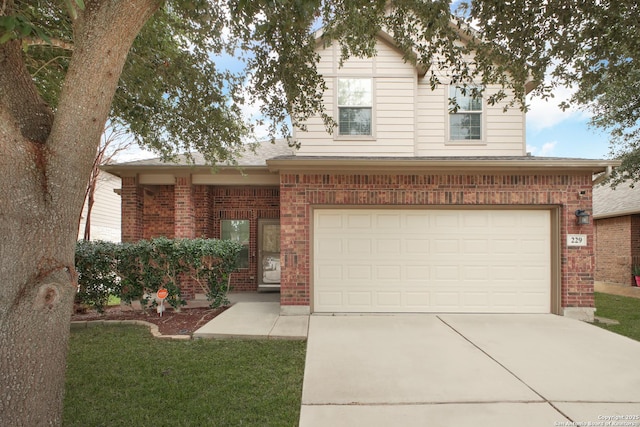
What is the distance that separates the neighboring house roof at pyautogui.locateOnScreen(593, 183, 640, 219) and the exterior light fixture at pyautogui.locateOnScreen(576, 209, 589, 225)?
635cm

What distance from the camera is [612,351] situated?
14.6ft

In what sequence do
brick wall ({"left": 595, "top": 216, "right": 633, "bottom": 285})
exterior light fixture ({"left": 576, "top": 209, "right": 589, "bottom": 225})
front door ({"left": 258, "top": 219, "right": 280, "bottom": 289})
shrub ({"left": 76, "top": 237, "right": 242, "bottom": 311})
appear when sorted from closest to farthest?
exterior light fixture ({"left": 576, "top": 209, "right": 589, "bottom": 225}) → shrub ({"left": 76, "top": 237, "right": 242, "bottom": 311}) → front door ({"left": 258, "top": 219, "right": 280, "bottom": 289}) → brick wall ({"left": 595, "top": 216, "right": 633, "bottom": 285})

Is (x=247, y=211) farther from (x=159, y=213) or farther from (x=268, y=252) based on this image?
(x=159, y=213)

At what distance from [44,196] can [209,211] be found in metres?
6.75

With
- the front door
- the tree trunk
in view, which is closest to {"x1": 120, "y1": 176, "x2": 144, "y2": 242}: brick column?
the front door

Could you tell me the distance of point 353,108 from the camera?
7.38 meters

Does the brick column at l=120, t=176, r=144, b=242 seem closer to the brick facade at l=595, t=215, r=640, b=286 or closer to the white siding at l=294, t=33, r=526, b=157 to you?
the white siding at l=294, t=33, r=526, b=157

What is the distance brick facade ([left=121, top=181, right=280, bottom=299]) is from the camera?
839 centimetres

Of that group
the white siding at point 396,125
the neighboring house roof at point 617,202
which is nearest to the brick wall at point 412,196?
the white siding at point 396,125

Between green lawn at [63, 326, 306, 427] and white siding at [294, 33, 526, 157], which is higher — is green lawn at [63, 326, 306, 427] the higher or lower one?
the lower one

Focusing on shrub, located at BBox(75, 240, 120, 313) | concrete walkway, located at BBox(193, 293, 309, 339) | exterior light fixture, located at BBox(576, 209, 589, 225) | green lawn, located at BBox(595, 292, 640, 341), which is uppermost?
exterior light fixture, located at BBox(576, 209, 589, 225)

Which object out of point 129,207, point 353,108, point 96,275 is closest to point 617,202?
point 353,108

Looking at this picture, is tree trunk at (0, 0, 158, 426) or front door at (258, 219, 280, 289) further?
front door at (258, 219, 280, 289)

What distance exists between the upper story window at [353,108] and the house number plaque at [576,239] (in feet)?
15.0
